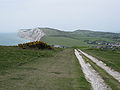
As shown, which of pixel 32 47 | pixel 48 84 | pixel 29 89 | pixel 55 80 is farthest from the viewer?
pixel 32 47

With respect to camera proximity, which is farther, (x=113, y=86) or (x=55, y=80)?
(x=55, y=80)

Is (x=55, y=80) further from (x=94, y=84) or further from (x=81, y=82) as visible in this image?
(x=94, y=84)

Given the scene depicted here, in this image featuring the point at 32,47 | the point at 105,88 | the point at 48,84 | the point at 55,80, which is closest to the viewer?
the point at 105,88

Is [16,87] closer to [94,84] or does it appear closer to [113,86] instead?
[94,84]

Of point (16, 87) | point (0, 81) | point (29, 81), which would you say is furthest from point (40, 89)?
point (0, 81)

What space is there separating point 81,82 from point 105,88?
2.95 meters

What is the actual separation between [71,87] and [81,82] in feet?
7.42

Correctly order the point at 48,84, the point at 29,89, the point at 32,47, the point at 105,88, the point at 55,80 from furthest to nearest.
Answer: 1. the point at 32,47
2. the point at 55,80
3. the point at 48,84
4. the point at 105,88
5. the point at 29,89

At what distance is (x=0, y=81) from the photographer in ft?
61.9

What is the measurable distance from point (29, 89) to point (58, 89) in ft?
7.91

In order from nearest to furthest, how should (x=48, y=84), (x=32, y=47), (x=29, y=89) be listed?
1. (x=29, y=89)
2. (x=48, y=84)
3. (x=32, y=47)

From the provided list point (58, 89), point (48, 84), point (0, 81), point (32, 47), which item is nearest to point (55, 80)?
point (48, 84)

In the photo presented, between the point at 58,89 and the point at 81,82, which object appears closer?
the point at 58,89

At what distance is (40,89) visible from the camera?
1659cm
